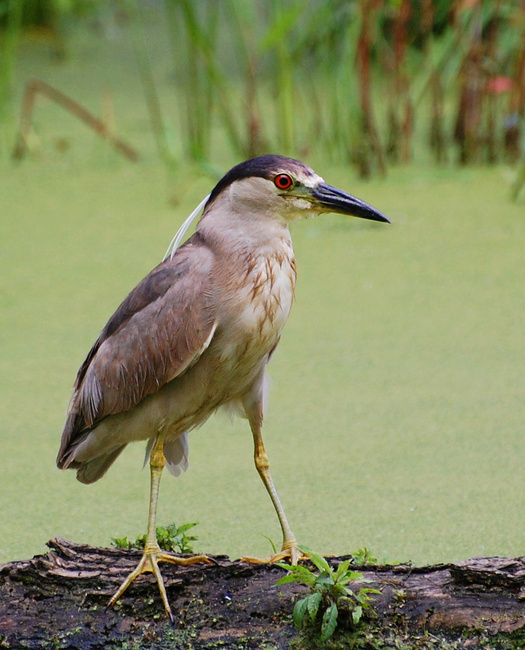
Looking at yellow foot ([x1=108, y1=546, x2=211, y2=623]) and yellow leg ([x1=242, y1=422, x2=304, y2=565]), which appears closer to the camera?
yellow foot ([x1=108, y1=546, x2=211, y2=623])

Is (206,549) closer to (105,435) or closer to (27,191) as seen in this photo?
(105,435)

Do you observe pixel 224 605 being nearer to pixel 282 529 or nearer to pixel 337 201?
pixel 282 529

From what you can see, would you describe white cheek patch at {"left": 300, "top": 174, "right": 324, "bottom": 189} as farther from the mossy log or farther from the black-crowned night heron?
the mossy log

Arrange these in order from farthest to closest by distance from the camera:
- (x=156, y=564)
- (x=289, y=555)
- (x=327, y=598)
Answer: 1. (x=289, y=555)
2. (x=156, y=564)
3. (x=327, y=598)

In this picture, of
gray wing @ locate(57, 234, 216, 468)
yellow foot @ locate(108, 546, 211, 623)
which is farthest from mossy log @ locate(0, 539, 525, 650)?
gray wing @ locate(57, 234, 216, 468)

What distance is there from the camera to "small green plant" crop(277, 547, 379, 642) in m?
1.51

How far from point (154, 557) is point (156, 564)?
0.01 metres

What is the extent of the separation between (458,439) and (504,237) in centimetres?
139

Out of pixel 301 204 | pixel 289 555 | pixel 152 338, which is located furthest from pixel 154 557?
pixel 301 204

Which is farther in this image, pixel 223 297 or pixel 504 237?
pixel 504 237

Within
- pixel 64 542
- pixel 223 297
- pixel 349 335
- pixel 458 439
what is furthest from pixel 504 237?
pixel 64 542

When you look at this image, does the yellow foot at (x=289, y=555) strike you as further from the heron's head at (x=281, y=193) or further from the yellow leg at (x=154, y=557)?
the heron's head at (x=281, y=193)

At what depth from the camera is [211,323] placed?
1.72 meters

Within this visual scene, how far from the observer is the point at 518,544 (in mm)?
1922
